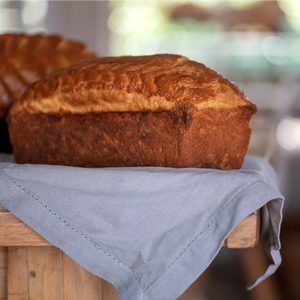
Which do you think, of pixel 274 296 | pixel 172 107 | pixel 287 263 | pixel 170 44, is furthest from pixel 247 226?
pixel 170 44

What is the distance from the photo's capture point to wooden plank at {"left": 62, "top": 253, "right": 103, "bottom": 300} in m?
0.76

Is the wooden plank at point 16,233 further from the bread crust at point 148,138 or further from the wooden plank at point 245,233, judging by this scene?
the bread crust at point 148,138

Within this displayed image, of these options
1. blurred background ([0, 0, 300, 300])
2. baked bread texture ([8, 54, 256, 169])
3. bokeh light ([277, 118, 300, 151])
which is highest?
baked bread texture ([8, 54, 256, 169])

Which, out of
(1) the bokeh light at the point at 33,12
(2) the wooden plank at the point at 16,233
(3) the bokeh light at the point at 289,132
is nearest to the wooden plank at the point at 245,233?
(2) the wooden plank at the point at 16,233

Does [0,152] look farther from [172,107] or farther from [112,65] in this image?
[172,107]

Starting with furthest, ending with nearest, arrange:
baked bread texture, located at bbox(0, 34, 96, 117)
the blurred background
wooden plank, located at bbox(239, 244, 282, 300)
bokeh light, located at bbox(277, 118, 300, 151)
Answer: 1. the blurred background
2. bokeh light, located at bbox(277, 118, 300, 151)
3. wooden plank, located at bbox(239, 244, 282, 300)
4. baked bread texture, located at bbox(0, 34, 96, 117)

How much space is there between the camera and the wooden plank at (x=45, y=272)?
76 cm

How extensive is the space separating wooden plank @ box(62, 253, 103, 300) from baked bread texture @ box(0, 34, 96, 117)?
0.53 m

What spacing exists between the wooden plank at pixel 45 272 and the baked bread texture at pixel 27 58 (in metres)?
0.51

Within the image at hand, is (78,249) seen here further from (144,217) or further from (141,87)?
(141,87)

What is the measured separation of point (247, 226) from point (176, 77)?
25 centimetres

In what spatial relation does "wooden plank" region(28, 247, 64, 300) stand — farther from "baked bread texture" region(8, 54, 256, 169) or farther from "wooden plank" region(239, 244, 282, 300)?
"wooden plank" region(239, 244, 282, 300)

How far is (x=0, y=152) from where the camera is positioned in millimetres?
1239

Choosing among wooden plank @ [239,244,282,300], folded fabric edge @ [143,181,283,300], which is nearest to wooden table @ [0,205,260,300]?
folded fabric edge @ [143,181,283,300]
